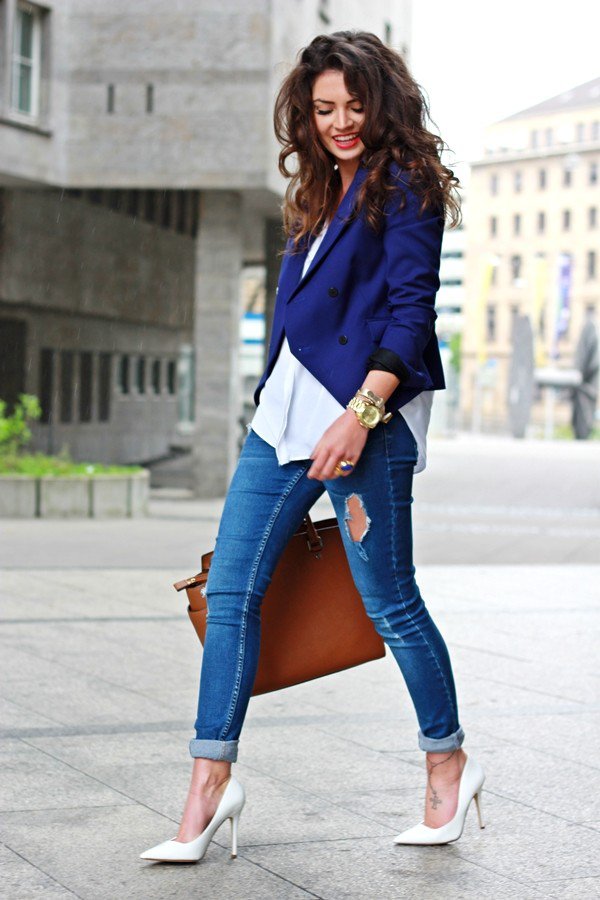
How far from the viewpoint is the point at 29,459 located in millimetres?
16188

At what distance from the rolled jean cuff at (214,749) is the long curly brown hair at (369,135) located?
1213 mm

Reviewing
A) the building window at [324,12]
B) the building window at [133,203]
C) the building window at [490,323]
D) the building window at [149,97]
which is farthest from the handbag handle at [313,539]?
the building window at [490,323]

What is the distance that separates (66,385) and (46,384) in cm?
78

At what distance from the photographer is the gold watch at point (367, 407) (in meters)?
3.49

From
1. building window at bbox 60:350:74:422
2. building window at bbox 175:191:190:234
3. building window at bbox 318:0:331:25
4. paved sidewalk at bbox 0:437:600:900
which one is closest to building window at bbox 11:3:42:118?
building window at bbox 318:0:331:25

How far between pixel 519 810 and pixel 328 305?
154 centimetres

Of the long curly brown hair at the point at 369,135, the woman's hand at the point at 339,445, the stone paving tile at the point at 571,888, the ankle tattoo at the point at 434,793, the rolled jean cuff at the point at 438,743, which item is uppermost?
the long curly brown hair at the point at 369,135

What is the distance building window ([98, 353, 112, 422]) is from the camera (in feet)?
99.2

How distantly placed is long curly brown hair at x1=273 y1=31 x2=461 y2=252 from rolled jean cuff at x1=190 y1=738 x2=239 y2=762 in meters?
1.21

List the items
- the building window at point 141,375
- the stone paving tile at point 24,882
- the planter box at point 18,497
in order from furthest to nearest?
the building window at point 141,375
the planter box at point 18,497
the stone paving tile at point 24,882

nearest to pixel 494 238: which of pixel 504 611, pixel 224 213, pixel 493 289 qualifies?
pixel 493 289

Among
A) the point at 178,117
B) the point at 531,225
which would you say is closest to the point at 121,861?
the point at 178,117

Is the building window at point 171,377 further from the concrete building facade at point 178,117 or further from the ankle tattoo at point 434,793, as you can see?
the ankle tattoo at point 434,793

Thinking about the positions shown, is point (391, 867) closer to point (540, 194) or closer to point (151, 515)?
point (151, 515)
